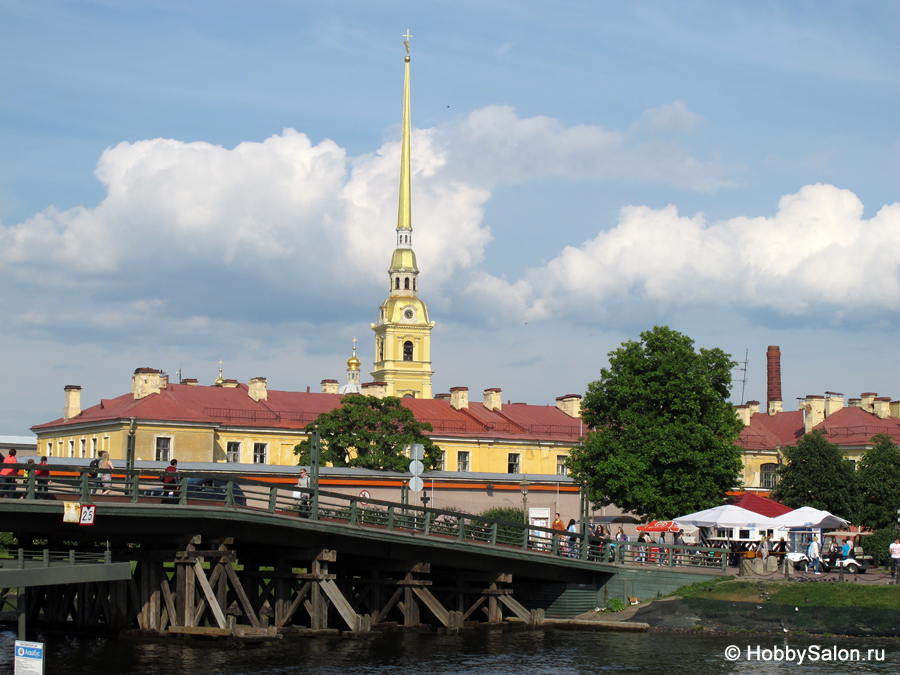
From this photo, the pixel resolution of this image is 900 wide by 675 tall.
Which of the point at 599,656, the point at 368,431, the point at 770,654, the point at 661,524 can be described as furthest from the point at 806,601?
the point at 368,431

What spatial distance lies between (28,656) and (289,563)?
17.3 m

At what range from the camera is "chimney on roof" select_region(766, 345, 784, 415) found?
389ft

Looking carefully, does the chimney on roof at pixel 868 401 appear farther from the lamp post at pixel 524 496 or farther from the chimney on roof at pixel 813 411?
the lamp post at pixel 524 496

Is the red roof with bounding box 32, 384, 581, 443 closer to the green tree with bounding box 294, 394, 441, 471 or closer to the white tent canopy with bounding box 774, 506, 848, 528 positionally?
the green tree with bounding box 294, 394, 441, 471

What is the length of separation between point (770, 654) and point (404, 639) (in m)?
10.6

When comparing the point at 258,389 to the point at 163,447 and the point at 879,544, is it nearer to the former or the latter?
the point at 163,447

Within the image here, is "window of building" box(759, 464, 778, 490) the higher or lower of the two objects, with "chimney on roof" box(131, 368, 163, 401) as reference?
lower

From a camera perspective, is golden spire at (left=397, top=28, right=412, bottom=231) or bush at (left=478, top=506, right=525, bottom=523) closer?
bush at (left=478, top=506, right=525, bottom=523)

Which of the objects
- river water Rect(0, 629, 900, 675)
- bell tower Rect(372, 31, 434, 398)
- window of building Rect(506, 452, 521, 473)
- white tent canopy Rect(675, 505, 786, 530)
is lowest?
river water Rect(0, 629, 900, 675)

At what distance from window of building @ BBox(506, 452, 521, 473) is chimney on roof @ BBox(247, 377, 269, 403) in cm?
2014

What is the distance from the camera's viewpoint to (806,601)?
1502 inches

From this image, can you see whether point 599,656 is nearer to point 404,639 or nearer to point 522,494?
point 404,639

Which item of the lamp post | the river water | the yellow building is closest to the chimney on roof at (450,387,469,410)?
the yellow building

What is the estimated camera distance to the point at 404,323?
506 feet
